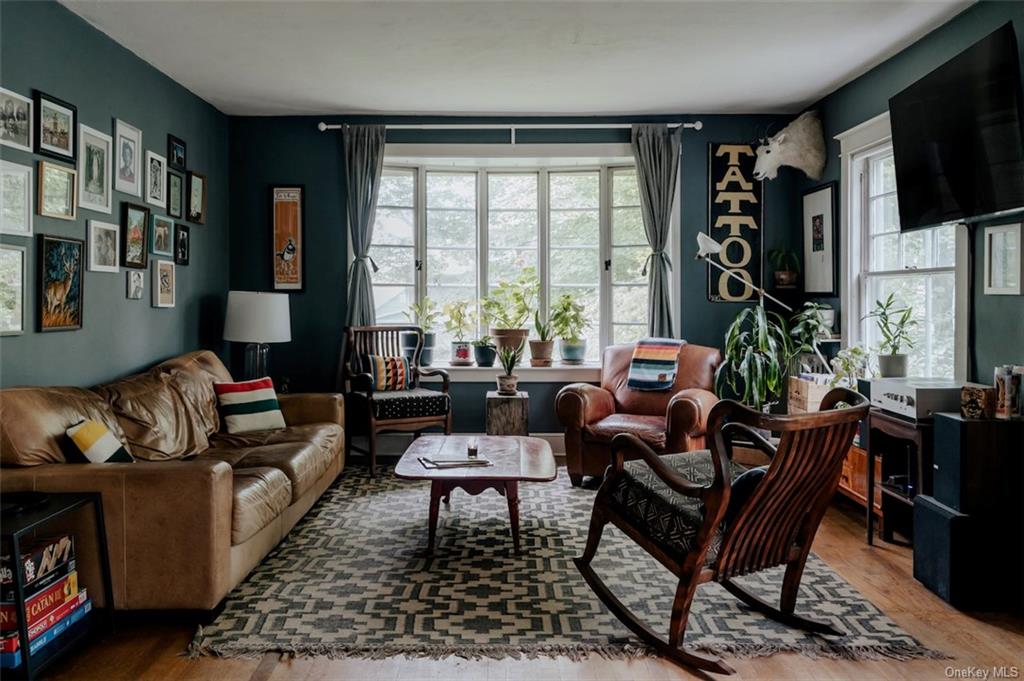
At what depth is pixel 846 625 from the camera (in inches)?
104

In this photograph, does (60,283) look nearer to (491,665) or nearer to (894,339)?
(491,665)

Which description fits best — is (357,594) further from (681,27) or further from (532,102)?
(532,102)

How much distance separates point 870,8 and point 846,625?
2860mm

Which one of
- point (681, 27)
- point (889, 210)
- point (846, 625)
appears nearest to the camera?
point (846, 625)

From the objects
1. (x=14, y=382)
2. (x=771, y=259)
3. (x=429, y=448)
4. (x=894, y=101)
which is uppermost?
(x=894, y=101)

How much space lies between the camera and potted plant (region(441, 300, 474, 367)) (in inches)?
221

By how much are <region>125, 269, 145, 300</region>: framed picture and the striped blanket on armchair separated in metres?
3.18

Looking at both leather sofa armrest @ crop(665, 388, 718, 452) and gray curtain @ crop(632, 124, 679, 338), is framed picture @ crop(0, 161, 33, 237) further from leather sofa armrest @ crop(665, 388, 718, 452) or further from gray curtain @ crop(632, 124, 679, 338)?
gray curtain @ crop(632, 124, 679, 338)

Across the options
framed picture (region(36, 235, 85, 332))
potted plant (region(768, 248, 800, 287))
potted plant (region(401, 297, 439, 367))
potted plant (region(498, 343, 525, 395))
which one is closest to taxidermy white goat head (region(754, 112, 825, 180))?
potted plant (region(768, 248, 800, 287))

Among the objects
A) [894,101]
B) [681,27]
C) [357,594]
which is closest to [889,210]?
[894,101]

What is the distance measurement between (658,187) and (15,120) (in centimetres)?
406

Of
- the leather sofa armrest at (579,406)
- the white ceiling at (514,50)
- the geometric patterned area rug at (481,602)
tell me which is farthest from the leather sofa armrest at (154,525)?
the leather sofa armrest at (579,406)

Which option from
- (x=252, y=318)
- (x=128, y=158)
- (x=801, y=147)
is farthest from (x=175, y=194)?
(x=801, y=147)

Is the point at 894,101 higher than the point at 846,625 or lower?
higher
